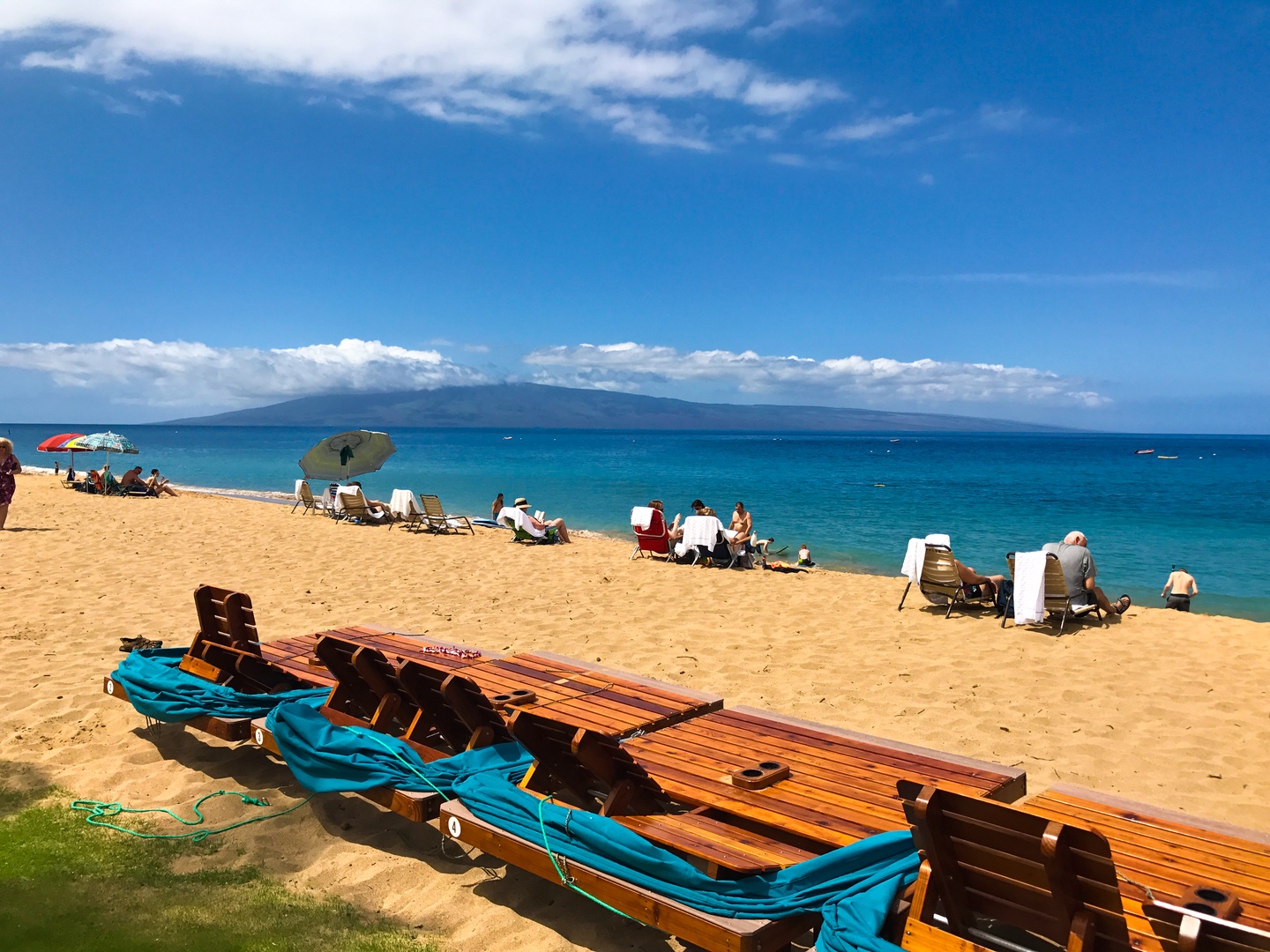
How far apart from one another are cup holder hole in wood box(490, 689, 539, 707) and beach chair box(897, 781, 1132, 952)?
93.5 inches

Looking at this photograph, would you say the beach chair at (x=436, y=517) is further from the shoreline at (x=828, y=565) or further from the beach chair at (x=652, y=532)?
the beach chair at (x=652, y=532)

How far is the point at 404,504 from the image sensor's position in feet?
60.1

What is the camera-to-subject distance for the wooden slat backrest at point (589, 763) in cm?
325

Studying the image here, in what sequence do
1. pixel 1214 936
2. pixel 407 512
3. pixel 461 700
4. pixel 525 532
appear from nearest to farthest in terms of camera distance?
pixel 1214 936 → pixel 461 700 → pixel 525 532 → pixel 407 512

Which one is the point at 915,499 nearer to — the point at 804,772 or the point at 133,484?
the point at 133,484

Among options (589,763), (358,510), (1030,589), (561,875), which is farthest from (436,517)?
(561,875)

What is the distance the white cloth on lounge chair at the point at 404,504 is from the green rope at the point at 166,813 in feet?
44.9

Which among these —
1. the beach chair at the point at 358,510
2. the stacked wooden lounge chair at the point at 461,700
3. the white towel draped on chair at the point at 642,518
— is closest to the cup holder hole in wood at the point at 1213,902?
the stacked wooden lounge chair at the point at 461,700

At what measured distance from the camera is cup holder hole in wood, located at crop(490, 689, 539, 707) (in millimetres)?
4438

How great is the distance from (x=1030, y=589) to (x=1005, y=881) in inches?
287

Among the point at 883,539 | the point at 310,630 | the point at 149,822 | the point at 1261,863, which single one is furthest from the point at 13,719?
the point at 883,539

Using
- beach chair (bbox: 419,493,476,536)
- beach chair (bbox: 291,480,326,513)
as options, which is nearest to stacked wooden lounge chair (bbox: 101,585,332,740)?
beach chair (bbox: 419,493,476,536)

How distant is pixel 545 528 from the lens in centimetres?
1602

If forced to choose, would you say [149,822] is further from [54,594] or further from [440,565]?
[440,565]
